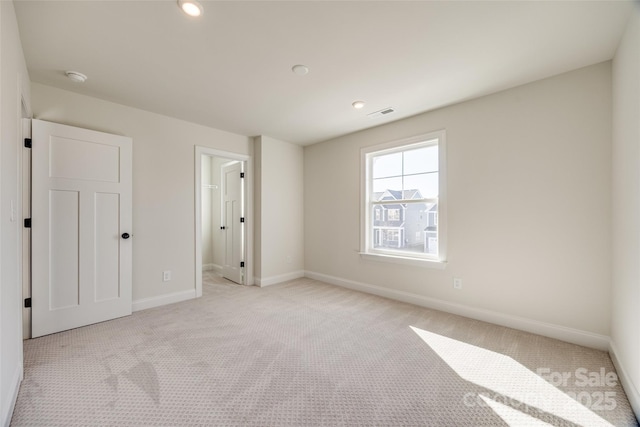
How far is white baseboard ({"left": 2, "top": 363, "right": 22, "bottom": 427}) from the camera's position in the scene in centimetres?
145

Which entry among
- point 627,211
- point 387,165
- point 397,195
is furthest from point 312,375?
point 387,165

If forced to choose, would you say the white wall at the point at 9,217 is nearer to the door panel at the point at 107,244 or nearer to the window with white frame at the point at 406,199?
the door panel at the point at 107,244

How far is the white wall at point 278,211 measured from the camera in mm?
4430

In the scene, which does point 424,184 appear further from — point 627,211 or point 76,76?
point 76,76

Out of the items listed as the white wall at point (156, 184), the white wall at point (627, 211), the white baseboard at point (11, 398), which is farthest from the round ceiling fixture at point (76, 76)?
the white wall at point (627, 211)

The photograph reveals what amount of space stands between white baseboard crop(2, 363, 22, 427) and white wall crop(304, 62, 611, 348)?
354cm

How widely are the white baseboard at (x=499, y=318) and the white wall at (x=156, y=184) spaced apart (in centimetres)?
255

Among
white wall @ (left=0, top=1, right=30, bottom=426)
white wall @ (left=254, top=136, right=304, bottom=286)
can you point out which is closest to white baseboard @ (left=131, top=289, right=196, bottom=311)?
white wall @ (left=254, top=136, right=304, bottom=286)

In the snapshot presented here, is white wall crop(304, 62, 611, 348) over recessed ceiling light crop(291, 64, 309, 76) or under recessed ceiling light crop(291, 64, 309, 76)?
under

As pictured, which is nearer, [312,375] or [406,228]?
[312,375]

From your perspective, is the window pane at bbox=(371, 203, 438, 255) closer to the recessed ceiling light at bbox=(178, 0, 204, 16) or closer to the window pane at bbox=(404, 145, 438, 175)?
the window pane at bbox=(404, 145, 438, 175)

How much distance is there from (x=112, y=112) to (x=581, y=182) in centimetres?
483

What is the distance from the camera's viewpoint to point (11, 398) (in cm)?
159

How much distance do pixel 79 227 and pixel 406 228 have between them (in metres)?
3.77
